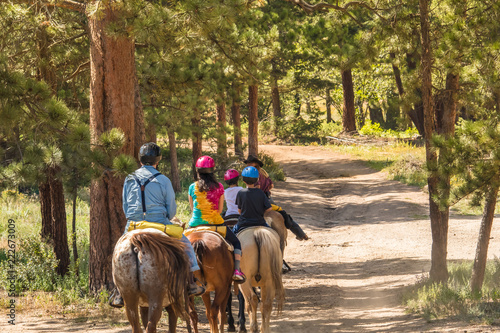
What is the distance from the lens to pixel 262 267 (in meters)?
7.93

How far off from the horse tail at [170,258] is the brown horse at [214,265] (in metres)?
0.87

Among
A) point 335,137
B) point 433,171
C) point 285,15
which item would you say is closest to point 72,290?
point 433,171

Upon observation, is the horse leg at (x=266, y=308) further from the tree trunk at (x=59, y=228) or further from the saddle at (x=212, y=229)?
the tree trunk at (x=59, y=228)

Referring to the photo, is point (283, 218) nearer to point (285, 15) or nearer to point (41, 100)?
point (41, 100)

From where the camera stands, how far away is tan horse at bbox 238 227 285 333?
26.0 feet

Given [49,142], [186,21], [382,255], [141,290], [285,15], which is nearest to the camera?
[141,290]

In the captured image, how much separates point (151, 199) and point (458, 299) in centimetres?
543

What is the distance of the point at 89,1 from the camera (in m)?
9.29

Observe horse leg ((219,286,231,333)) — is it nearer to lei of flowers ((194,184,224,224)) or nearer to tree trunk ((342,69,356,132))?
lei of flowers ((194,184,224,224))

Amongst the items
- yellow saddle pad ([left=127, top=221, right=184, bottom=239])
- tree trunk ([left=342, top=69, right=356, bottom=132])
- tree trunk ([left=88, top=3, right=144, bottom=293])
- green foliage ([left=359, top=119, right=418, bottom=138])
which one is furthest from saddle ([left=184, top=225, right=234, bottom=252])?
green foliage ([left=359, top=119, right=418, bottom=138])

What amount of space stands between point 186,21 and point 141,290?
16.0ft

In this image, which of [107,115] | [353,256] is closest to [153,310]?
[107,115]

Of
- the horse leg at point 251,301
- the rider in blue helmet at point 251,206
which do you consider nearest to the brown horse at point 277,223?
the rider in blue helmet at point 251,206

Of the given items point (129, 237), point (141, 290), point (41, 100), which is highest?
point (41, 100)
